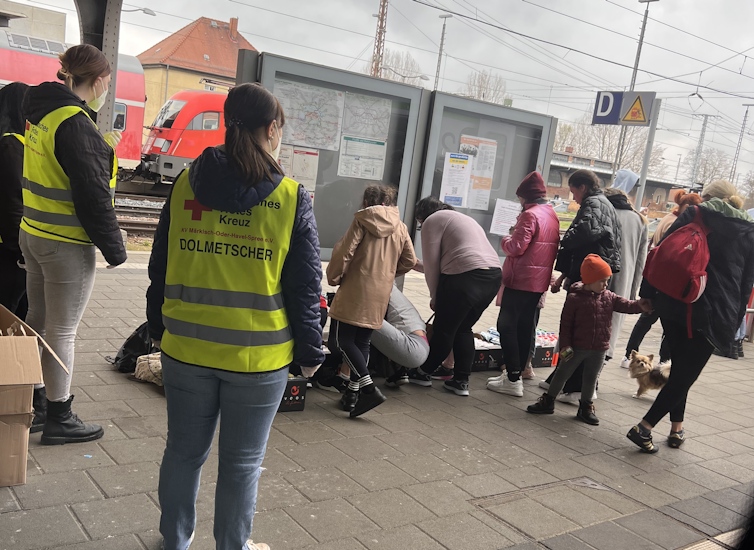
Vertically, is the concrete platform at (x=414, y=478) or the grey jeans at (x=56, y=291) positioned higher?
the grey jeans at (x=56, y=291)

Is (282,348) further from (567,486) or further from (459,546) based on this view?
(567,486)

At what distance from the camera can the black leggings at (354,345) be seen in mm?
4840

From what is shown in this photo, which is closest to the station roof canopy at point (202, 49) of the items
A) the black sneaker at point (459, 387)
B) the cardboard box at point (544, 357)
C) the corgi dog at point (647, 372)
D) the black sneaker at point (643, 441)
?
the cardboard box at point (544, 357)

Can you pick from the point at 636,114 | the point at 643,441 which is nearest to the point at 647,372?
the point at 643,441

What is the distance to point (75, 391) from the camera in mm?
4484

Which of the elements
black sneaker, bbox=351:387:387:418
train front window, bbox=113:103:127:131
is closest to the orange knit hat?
black sneaker, bbox=351:387:387:418

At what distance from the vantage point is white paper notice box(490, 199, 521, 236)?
24.1 feet

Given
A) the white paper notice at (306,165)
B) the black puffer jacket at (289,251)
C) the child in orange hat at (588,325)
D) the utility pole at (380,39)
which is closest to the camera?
the black puffer jacket at (289,251)

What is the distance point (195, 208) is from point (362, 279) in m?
2.53

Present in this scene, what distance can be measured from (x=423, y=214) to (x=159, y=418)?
2.79m

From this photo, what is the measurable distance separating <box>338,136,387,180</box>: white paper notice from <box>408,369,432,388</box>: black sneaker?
6.34 ft

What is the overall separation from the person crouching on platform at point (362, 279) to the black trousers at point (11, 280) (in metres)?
2.00

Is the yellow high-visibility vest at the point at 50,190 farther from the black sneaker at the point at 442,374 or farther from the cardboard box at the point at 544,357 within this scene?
the cardboard box at the point at 544,357

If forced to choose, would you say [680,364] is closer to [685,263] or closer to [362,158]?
[685,263]
